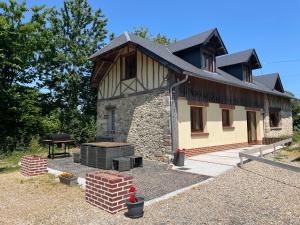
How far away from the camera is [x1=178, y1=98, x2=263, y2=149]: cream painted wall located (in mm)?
10906

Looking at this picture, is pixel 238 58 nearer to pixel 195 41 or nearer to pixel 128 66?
pixel 195 41

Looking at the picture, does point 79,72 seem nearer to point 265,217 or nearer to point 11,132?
point 11,132

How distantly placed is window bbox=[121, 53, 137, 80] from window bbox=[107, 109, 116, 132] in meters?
2.28

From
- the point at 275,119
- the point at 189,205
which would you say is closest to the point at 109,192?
the point at 189,205

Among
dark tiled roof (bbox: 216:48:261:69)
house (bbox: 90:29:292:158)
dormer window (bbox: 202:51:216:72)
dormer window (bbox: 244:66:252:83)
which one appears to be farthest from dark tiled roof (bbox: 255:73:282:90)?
dormer window (bbox: 202:51:216:72)

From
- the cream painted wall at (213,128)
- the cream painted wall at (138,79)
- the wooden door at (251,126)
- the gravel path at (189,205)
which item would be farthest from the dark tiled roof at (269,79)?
the gravel path at (189,205)

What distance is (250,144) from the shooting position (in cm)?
1595

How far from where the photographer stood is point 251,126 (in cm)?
1670

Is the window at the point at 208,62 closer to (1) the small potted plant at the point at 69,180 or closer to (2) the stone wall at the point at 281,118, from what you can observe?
(2) the stone wall at the point at 281,118

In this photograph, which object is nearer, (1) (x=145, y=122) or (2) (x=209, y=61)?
(1) (x=145, y=122)

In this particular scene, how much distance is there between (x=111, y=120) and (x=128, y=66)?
3.41 meters

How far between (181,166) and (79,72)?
505 inches

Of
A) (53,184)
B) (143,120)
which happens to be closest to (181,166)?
(143,120)

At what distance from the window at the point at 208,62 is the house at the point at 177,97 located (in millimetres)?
56
